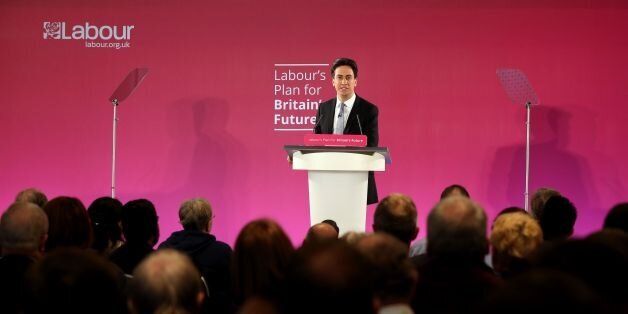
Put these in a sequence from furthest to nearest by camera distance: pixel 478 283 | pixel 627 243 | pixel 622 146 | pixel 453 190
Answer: pixel 622 146, pixel 453 190, pixel 478 283, pixel 627 243

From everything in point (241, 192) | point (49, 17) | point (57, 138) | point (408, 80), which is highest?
point (49, 17)

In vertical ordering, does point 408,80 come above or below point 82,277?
above

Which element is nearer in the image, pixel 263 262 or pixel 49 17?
pixel 263 262

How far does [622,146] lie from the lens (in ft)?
24.2

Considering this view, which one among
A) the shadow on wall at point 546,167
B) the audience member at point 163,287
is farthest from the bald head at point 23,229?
the shadow on wall at point 546,167

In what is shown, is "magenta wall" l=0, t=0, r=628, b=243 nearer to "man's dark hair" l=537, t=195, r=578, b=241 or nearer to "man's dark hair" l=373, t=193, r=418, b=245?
"man's dark hair" l=537, t=195, r=578, b=241

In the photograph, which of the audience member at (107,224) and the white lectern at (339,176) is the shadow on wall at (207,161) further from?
the audience member at (107,224)

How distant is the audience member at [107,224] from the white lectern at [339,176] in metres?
1.11

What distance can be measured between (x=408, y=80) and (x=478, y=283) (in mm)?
5082

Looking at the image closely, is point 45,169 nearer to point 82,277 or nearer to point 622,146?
point 622,146

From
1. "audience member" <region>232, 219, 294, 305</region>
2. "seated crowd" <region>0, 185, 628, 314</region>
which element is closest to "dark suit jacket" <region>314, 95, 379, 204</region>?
"seated crowd" <region>0, 185, 628, 314</region>

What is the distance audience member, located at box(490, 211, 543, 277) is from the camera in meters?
2.90

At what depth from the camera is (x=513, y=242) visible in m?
2.93

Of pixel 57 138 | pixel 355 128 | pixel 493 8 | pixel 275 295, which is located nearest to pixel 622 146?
pixel 493 8
